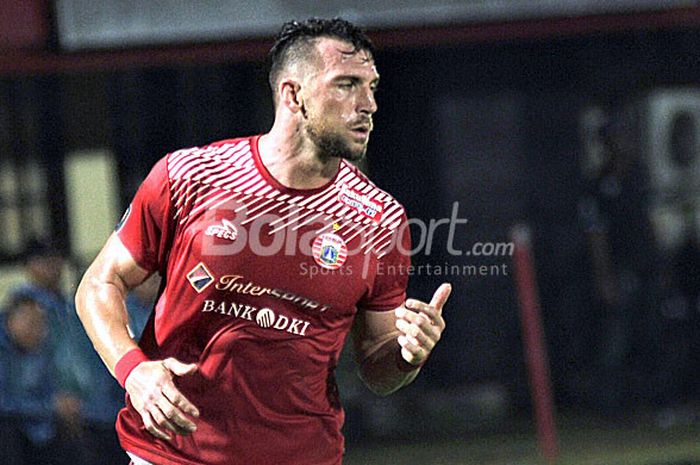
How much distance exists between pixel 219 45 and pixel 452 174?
1.67 meters

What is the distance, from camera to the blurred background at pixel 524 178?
8.78 m

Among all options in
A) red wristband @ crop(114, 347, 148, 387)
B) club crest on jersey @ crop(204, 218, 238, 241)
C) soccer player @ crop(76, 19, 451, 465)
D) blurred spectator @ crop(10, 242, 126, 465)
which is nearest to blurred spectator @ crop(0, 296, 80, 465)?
blurred spectator @ crop(10, 242, 126, 465)

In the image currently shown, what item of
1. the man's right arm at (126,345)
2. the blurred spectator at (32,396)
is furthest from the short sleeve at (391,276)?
the blurred spectator at (32,396)

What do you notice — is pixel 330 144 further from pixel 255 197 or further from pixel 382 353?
pixel 382 353

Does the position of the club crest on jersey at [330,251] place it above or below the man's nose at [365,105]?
below

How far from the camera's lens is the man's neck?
13.9 feet

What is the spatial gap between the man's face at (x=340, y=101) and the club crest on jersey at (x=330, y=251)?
0.78 feet

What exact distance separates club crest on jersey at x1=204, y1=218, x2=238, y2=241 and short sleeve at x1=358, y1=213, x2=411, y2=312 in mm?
427

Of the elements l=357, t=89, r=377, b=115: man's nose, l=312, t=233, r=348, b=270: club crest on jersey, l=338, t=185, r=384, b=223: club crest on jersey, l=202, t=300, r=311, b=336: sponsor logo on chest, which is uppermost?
l=357, t=89, r=377, b=115: man's nose

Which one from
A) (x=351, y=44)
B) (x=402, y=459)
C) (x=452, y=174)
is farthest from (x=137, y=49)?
(x=351, y=44)

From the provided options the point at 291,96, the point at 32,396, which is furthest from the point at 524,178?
the point at 291,96

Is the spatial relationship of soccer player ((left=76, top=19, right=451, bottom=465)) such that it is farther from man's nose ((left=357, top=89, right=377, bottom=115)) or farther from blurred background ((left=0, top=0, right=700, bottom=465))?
blurred background ((left=0, top=0, right=700, bottom=465))

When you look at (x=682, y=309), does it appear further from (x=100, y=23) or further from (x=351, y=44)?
(x=351, y=44)

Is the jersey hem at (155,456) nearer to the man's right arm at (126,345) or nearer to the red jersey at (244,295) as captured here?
the red jersey at (244,295)
